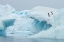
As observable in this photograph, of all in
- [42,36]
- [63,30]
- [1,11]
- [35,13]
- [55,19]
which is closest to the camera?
[63,30]

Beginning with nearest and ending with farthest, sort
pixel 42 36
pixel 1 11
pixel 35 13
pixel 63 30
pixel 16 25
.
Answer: pixel 63 30, pixel 42 36, pixel 35 13, pixel 1 11, pixel 16 25

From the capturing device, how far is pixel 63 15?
15.1 metres

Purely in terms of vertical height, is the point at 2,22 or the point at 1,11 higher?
the point at 1,11

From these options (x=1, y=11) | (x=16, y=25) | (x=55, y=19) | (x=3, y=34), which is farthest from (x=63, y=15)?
(x=16, y=25)

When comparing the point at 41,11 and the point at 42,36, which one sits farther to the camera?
the point at 41,11

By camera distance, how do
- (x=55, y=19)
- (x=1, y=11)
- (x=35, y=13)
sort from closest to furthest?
(x=55, y=19) → (x=35, y=13) → (x=1, y=11)

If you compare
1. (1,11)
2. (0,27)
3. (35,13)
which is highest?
(1,11)

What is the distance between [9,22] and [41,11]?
3612 millimetres

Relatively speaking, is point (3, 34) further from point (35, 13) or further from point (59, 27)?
point (59, 27)

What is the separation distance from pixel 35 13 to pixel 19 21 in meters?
15.0

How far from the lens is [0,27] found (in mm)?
18062

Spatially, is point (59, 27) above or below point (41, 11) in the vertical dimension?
below

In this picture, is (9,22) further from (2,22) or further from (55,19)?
(55,19)

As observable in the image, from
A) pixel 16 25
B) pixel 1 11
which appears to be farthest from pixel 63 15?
pixel 16 25
